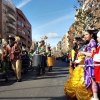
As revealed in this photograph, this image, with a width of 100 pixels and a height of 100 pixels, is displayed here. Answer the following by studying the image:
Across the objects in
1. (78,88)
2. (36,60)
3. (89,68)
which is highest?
(36,60)

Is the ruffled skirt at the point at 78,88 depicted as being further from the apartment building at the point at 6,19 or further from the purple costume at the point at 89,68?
the apartment building at the point at 6,19

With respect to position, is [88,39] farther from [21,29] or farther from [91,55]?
[21,29]

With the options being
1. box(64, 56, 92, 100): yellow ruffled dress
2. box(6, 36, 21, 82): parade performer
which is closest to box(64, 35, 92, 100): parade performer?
box(64, 56, 92, 100): yellow ruffled dress

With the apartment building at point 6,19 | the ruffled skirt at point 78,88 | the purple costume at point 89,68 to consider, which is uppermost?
the apartment building at point 6,19

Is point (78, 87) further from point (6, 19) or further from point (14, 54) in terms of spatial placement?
point (6, 19)

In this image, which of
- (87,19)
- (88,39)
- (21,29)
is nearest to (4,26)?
(21,29)

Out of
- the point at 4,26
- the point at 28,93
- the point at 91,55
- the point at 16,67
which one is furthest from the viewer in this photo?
the point at 4,26

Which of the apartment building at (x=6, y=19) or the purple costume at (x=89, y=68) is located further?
the apartment building at (x=6, y=19)

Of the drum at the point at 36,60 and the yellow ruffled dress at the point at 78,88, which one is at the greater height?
the drum at the point at 36,60

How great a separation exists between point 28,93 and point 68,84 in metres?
1.61

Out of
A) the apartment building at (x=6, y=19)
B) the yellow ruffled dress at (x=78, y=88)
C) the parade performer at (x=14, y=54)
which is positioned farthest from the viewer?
the apartment building at (x=6, y=19)

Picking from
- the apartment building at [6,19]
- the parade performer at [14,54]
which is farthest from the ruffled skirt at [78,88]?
the apartment building at [6,19]

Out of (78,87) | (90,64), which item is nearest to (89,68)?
(90,64)

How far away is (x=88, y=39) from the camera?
5.20 m
